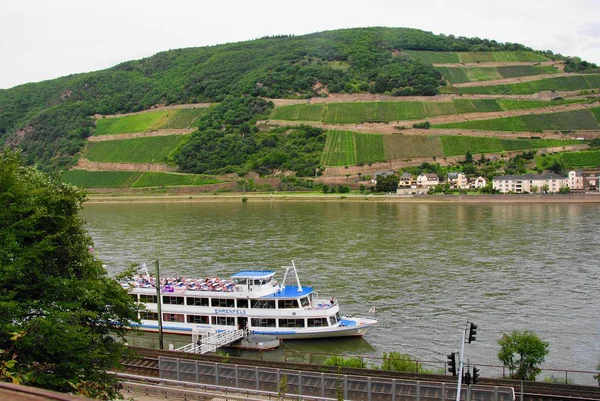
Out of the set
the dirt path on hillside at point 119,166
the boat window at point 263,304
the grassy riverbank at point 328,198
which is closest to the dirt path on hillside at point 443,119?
the dirt path on hillside at point 119,166

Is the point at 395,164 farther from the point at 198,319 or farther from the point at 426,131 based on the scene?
the point at 198,319

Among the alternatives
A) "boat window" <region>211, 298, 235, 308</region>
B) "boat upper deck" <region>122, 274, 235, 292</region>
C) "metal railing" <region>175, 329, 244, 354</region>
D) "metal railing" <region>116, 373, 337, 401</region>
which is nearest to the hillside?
"boat upper deck" <region>122, 274, 235, 292</region>

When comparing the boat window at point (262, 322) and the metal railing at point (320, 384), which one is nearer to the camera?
the metal railing at point (320, 384)

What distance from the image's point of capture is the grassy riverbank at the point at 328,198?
287ft

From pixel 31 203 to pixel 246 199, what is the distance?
83743 millimetres

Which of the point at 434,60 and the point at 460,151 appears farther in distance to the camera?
the point at 434,60

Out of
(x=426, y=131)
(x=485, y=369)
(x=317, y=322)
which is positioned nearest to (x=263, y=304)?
(x=317, y=322)

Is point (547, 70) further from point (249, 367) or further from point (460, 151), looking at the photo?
point (249, 367)

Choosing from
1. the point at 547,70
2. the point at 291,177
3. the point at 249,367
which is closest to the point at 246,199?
the point at 291,177

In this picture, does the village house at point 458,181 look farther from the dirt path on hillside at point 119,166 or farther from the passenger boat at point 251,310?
the passenger boat at point 251,310

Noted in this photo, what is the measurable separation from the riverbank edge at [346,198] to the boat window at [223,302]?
58.5m

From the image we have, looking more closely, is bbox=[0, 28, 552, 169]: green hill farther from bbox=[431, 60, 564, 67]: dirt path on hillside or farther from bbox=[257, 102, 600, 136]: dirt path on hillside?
bbox=[257, 102, 600, 136]: dirt path on hillside

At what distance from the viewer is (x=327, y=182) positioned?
106m

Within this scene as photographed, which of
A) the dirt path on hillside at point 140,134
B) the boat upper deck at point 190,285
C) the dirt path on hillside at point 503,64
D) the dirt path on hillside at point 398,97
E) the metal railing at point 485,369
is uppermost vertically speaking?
the dirt path on hillside at point 503,64
